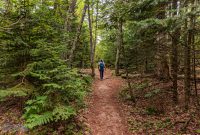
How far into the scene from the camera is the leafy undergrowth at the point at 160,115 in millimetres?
7906

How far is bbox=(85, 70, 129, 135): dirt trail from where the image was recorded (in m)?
8.02

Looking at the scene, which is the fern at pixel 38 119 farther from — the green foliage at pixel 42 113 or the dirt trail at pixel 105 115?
the dirt trail at pixel 105 115

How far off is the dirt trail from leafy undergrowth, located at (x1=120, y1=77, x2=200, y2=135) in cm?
48

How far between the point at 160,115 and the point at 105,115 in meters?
2.63

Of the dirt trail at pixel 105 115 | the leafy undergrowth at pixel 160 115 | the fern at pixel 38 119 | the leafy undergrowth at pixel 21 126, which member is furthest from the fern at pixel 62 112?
the leafy undergrowth at pixel 160 115

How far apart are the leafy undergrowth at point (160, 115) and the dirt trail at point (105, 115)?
48 cm

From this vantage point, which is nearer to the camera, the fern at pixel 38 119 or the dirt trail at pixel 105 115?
the fern at pixel 38 119

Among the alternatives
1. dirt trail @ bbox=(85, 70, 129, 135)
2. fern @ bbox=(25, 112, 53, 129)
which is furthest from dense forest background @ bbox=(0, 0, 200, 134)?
dirt trail @ bbox=(85, 70, 129, 135)

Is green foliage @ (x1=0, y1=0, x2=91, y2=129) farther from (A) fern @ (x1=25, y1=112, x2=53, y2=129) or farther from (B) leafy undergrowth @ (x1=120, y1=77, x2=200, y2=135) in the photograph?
(B) leafy undergrowth @ (x1=120, y1=77, x2=200, y2=135)

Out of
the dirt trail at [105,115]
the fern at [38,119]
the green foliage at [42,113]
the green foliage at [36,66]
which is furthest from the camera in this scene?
the dirt trail at [105,115]

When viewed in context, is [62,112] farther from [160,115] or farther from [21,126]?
[160,115]

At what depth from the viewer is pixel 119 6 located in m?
9.85

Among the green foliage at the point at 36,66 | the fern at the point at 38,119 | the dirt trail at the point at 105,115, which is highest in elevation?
the green foliage at the point at 36,66

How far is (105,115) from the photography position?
31.0 ft
